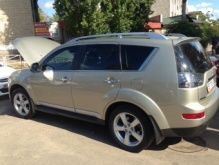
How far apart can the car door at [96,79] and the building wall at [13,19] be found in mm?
15350

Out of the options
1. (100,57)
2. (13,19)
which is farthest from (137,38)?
(13,19)

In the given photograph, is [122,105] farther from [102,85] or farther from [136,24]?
[136,24]

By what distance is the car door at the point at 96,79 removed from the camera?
423 cm

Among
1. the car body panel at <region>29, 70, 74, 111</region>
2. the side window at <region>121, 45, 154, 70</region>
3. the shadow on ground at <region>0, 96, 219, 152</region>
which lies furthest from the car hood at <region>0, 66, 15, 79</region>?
the side window at <region>121, 45, 154, 70</region>

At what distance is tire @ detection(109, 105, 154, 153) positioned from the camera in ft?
13.1

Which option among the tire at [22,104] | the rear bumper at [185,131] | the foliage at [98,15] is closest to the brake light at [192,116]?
the rear bumper at [185,131]

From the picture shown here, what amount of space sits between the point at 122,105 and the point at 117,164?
843mm

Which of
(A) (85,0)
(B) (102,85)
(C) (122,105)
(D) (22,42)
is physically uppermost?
(A) (85,0)

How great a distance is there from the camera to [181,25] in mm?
16906

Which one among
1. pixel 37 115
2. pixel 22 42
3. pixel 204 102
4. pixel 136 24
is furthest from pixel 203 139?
pixel 136 24

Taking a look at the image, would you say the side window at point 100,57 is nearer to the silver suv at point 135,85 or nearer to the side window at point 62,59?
the silver suv at point 135,85

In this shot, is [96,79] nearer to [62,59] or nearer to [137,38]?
[137,38]

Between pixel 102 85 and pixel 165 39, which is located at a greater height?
pixel 165 39

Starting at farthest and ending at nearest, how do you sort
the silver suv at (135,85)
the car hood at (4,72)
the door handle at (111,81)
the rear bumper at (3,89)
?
the car hood at (4,72) < the rear bumper at (3,89) < the door handle at (111,81) < the silver suv at (135,85)
